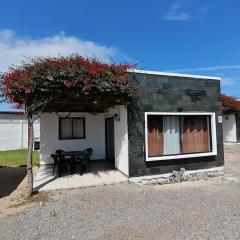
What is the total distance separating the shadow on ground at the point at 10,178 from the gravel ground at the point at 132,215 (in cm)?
189

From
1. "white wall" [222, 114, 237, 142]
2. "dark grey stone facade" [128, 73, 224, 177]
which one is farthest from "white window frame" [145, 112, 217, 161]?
"white wall" [222, 114, 237, 142]

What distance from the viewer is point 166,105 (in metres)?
10.4

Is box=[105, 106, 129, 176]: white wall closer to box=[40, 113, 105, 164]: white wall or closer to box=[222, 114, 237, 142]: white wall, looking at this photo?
box=[40, 113, 105, 164]: white wall

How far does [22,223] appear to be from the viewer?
19.4ft

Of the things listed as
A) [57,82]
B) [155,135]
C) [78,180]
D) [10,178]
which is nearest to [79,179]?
[78,180]

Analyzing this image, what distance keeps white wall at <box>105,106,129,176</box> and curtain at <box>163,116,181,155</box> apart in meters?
1.56

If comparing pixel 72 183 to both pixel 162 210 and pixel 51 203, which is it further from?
pixel 162 210

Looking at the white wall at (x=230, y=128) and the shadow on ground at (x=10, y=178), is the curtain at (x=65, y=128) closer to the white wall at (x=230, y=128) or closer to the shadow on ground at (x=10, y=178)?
the shadow on ground at (x=10, y=178)

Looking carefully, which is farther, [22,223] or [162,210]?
[162,210]

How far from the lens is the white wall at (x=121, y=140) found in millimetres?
9930

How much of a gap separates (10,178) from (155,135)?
5.99 meters

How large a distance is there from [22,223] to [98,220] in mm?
1631

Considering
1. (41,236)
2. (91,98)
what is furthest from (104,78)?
(41,236)

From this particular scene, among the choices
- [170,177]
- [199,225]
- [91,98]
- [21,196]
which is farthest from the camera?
Result: [170,177]
